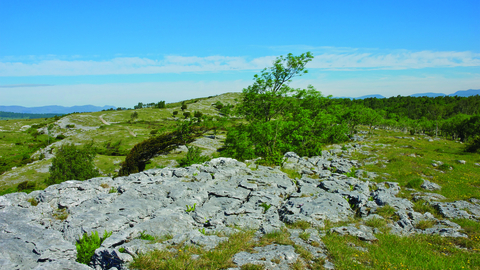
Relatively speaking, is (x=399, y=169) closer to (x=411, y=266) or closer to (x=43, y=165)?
(x=411, y=266)

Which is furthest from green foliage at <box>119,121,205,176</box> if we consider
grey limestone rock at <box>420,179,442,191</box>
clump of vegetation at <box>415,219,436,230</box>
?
grey limestone rock at <box>420,179,442,191</box>

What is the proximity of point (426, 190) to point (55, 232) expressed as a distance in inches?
945

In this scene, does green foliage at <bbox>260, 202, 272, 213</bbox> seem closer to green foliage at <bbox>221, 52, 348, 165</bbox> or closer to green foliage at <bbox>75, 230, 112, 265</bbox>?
green foliage at <bbox>75, 230, 112, 265</bbox>

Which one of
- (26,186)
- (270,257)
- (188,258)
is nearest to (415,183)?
(270,257)

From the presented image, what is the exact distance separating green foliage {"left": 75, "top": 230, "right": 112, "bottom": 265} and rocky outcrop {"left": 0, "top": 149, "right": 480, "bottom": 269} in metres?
0.26

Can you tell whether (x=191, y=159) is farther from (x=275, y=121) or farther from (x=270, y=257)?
Answer: (x=270, y=257)

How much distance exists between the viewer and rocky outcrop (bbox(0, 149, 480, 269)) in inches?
301

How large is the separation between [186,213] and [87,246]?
410 cm

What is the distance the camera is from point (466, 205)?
13.4 m

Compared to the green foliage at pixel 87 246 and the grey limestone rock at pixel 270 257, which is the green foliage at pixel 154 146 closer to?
the green foliage at pixel 87 246

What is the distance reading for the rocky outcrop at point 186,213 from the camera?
25.1ft

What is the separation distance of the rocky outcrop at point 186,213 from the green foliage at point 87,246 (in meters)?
0.26

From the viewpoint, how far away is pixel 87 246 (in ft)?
25.7

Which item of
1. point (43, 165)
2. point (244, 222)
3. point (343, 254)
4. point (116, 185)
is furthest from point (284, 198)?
point (43, 165)
